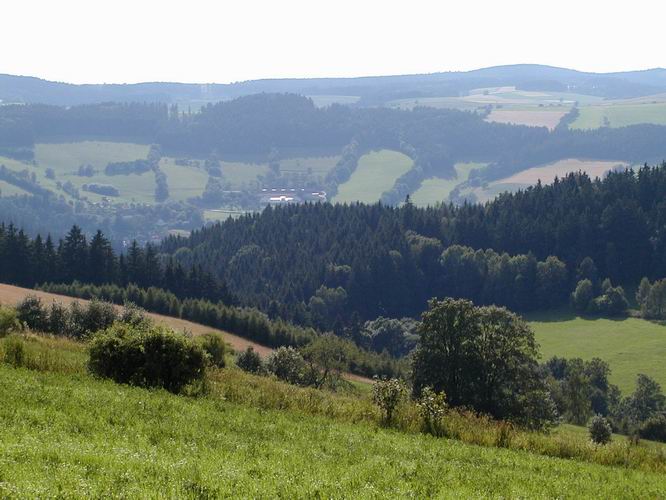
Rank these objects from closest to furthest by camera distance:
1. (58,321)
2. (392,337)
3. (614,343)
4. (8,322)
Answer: (8,322) → (58,321) → (614,343) → (392,337)

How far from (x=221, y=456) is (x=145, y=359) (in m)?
10.7

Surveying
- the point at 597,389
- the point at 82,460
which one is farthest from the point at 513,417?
the point at 597,389

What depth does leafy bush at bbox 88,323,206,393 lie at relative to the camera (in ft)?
89.6

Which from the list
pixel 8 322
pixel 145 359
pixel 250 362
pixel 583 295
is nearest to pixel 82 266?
pixel 250 362

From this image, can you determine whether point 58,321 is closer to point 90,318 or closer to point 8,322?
point 90,318

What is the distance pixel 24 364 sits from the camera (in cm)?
2734

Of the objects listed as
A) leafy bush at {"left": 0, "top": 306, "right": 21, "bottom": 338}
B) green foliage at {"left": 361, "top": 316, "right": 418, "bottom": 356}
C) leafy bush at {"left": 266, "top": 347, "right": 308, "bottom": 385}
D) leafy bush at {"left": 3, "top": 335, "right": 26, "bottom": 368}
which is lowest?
green foliage at {"left": 361, "top": 316, "right": 418, "bottom": 356}

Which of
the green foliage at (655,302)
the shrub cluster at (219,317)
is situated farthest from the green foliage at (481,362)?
the green foliage at (655,302)

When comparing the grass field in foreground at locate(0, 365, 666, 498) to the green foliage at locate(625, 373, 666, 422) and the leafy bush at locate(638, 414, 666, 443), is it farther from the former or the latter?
the green foliage at locate(625, 373, 666, 422)

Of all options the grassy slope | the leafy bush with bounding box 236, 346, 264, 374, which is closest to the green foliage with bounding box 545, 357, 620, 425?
the grassy slope

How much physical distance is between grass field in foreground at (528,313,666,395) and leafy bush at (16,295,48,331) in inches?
3952

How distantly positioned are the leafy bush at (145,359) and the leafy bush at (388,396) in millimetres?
6694

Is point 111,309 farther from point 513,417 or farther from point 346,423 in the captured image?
point 346,423

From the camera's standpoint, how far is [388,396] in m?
26.9
